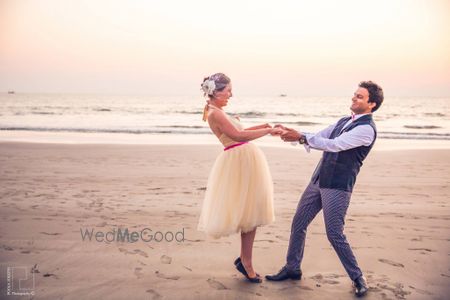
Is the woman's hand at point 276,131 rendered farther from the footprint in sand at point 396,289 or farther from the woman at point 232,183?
the footprint in sand at point 396,289

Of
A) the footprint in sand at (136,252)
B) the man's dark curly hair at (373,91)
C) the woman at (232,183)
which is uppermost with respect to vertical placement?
the man's dark curly hair at (373,91)

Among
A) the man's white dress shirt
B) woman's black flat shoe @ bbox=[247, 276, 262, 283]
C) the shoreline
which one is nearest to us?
the man's white dress shirt

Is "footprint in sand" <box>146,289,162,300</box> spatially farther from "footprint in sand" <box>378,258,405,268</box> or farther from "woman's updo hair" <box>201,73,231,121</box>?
"footprint in sand" <box>378,258,405,268</box>

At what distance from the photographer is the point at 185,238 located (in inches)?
211

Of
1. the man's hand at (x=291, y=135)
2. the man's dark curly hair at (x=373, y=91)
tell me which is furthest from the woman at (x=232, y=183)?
the man's dark curly hair at (x=373, y=91)

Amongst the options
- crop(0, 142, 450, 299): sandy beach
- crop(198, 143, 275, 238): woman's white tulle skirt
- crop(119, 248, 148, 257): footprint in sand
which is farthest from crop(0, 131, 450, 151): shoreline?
crop(198, 143, 275, 238): woman's white tulle skirt

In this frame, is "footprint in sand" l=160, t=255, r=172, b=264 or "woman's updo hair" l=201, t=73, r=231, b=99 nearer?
"woman's updo hair" l=201, t=73, r=231, b=99

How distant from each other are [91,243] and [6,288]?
4.22ft

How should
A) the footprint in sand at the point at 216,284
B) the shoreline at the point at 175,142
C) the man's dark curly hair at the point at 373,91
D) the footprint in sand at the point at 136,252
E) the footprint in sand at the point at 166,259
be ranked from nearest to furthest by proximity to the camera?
the man's dark curly hair at the point at 373,91 < the footprint in sand at the point at 216,284 < the footprint in sand at the point at 166,259 < the footprint in sand at the point at 136,252 < the shoreline at the point at 175,142

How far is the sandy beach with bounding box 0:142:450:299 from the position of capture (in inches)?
156

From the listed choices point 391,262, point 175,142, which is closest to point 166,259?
point 391,262

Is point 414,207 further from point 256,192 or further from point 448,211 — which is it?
point 256,192

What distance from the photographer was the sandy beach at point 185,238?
397 cm

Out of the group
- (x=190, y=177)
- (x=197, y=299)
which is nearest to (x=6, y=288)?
(x=197, y=299)
